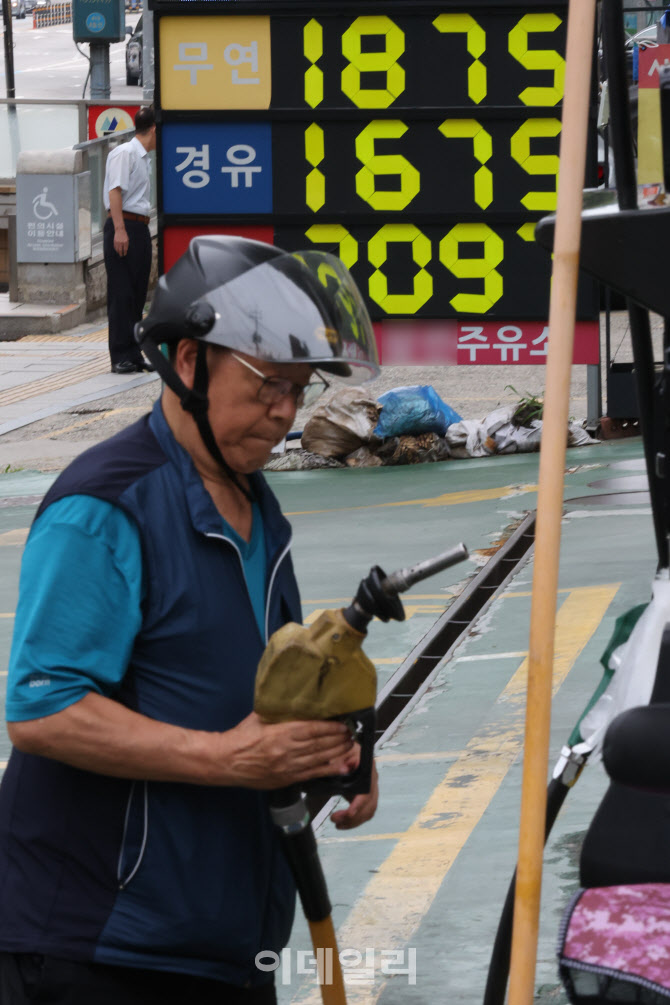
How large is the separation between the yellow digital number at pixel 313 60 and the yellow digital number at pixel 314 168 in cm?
15

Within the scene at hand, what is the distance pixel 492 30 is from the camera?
9023 mm

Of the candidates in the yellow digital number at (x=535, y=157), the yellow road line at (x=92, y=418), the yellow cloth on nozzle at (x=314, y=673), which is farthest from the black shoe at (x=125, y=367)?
the yellow cloth on nozzle at (x=314, y=673)

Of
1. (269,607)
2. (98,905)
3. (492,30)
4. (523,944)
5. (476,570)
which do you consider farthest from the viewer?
(492,30)

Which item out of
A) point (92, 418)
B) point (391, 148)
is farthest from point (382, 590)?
point (92, 418)

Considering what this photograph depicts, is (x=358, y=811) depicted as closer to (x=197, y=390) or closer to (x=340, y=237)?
(x=197, y=390)

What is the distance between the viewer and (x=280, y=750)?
224cm

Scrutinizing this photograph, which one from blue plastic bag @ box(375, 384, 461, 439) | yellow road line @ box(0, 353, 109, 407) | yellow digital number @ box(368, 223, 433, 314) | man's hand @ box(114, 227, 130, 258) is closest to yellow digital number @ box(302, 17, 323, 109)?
yellow digital number @ box(368, 223, 433, 314)

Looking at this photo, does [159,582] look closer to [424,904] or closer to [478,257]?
[424,904]

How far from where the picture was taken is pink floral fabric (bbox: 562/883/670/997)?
85.7 inches

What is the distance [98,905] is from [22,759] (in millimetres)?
237

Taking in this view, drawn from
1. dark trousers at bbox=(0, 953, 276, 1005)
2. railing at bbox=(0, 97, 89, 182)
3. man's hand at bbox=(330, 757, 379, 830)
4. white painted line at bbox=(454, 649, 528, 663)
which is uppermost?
railing at bbox=(0, 97, 89, 182)

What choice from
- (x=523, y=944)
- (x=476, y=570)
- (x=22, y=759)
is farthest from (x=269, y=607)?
(x=476, y=570)

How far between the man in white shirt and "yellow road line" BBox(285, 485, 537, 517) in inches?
228

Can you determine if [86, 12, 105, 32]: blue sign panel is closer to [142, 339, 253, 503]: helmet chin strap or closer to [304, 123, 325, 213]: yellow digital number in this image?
[304, 123, 325, 213]: yellow digital number
